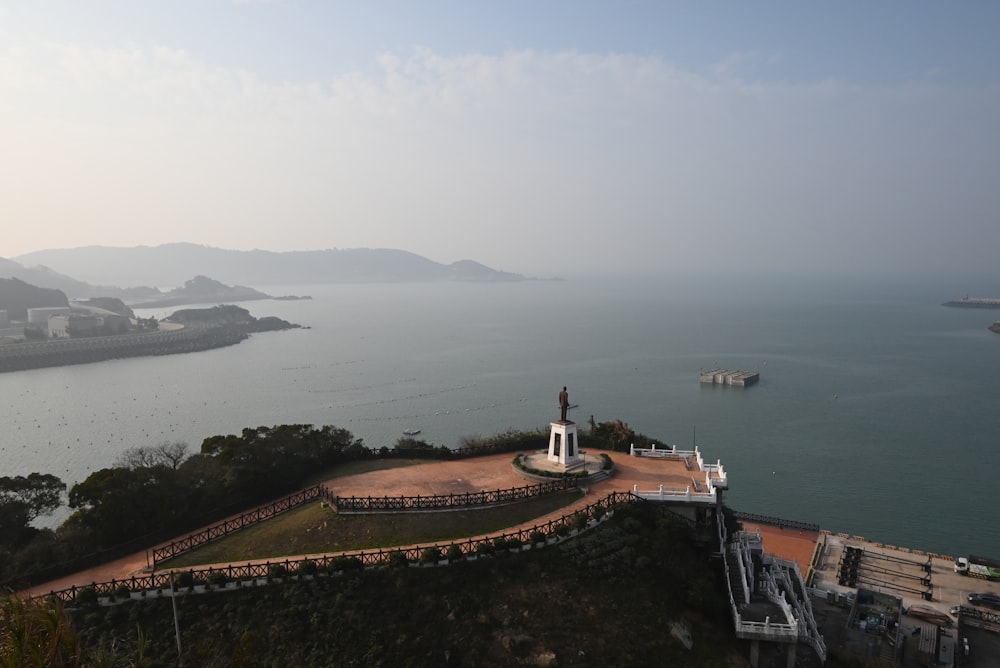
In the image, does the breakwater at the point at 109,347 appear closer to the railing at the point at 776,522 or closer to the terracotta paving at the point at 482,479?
the terracotta paving at the point at 482,479

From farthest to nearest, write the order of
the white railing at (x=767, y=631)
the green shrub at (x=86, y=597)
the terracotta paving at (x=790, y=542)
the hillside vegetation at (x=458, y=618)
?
the terracotta paving at (x=790, y=542) → the white railing at (x=767, y=631) → the green shrub at (x=86, y=597) → the hillside vegetation at (x=458, y=618)

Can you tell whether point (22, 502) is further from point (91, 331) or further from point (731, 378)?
point (91, 331)

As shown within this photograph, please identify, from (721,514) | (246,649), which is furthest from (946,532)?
(246,649)

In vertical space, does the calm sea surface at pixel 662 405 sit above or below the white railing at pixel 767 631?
below

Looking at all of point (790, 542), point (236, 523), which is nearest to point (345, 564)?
point (236, 523)

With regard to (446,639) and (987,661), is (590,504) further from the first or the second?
(987,661)

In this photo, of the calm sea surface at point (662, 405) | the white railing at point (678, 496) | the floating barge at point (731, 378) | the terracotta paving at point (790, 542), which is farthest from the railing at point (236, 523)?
the floating barge at point (731, 378)
